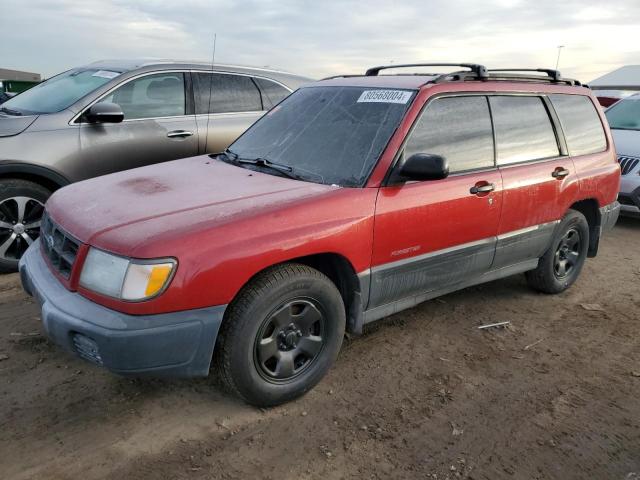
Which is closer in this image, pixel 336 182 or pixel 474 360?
pixel 336 182

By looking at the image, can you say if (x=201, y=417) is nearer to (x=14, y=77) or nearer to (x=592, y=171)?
(x=592, y=171)

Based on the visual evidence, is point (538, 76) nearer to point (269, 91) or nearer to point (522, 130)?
point (522, 130)

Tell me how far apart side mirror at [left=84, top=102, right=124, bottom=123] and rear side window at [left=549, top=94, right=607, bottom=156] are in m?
3.66

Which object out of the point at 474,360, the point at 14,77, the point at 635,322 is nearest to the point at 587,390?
the point at 474,360

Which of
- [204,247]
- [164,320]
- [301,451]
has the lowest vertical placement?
[301,451]

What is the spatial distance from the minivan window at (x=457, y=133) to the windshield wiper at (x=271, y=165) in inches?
Result: 27.5

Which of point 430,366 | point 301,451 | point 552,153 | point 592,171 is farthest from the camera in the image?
point 592,171

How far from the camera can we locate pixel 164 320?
2.44 metres

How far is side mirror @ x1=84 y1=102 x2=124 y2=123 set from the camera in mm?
4734

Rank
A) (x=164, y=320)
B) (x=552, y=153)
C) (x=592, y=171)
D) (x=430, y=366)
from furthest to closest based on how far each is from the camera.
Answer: (x=592, y=171)
(x=552, y=153)
(x=430, y=366)
(x=164, y=320)

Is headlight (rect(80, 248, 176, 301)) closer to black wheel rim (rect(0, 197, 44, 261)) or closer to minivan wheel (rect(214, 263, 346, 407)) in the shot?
minivan wheel (rect(214, 263, 346, 407))

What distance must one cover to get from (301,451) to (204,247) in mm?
1077

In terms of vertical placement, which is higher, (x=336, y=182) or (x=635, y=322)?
(x=336, y=182)

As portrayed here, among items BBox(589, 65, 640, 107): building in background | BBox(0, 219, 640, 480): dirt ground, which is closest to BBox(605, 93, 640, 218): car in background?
BBox(0, 219, 640, 480): dirt ground
